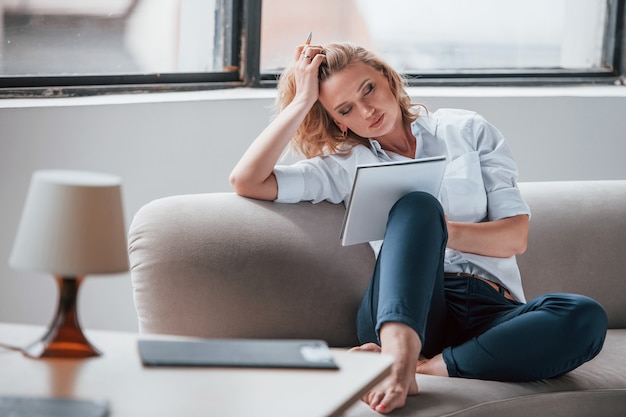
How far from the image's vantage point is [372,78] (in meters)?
2.18

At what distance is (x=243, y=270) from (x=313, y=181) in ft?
0.91

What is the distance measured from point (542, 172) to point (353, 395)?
212cm

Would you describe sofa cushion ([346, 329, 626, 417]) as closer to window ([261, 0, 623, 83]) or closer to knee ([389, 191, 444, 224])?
knee ([389, 191, 444, 224])

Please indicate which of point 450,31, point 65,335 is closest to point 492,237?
point 65,335

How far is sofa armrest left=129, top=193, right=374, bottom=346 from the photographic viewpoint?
1990mm

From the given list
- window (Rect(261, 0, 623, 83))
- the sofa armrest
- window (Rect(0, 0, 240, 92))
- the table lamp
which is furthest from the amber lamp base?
window (Rect(261, 0, 623, 83))

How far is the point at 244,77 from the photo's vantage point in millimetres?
2838

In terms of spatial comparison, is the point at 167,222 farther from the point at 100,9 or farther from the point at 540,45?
the point at 540,45

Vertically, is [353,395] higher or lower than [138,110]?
lower

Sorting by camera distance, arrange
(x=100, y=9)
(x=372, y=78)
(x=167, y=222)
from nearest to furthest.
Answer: (x=167, y=222) < (x=372, y=78) < (x=100, y=9)

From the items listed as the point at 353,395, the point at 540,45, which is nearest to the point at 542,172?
the point at 540,45

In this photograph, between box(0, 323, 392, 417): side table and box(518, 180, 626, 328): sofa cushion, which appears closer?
box(0, 323, 392, 417): side table

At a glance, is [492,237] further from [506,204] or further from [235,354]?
[235,354]

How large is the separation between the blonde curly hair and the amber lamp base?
1035mm
